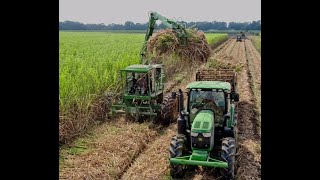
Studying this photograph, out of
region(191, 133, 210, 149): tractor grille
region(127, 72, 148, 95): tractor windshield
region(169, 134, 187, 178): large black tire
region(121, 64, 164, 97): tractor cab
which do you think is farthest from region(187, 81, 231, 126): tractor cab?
region(127, 72, 148, 95): tractor windshield

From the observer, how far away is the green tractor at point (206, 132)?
7.64 m

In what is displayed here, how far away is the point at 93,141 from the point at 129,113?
2251 millimetres

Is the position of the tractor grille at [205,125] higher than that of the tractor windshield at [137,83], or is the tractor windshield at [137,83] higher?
the tractor windshield at [137,83]

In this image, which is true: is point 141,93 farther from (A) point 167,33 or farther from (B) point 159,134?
(A) point 167,33

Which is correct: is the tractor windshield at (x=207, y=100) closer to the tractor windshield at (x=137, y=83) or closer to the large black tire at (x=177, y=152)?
the large black tire at (x=177, y=152)

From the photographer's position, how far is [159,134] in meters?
11.3

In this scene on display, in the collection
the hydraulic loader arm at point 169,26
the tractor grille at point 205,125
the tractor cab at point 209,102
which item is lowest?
the tractor grille at point 205,125

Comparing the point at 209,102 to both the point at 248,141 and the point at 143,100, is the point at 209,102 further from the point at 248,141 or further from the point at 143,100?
the point at 143,100

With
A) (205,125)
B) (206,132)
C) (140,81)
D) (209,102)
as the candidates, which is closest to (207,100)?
(209,102)

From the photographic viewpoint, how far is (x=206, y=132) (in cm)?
763

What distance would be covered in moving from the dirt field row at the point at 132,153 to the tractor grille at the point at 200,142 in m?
0.75

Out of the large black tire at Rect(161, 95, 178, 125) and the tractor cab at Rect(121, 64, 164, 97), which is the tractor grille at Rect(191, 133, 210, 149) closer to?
the large black tire at Rect(161, 95, 178, 125)

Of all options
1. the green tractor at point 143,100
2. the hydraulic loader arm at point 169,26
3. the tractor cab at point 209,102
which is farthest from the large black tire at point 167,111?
the hydraulic loader arm at point 169,26

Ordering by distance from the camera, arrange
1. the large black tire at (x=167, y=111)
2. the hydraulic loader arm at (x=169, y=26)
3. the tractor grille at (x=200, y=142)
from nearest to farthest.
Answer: the tractor grille at (x=200, y=142), the large black tire at (x=167, y=111), the hydraulic loader arm at (x=169, y=26)
